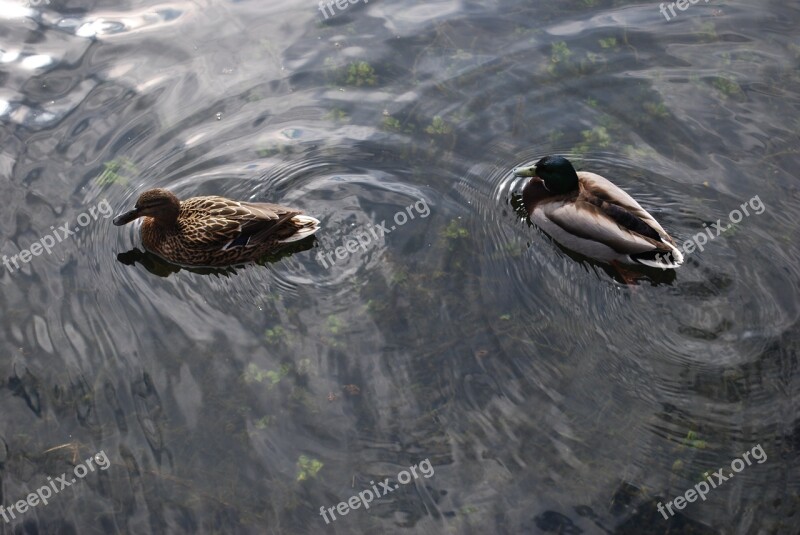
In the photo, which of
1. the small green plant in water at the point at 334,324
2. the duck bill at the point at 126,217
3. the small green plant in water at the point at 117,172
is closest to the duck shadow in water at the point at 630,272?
the small green plant in water at the point at 334,324

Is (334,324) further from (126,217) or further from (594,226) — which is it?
(594,226)

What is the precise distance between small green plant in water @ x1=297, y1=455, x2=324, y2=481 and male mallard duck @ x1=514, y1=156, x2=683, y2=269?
2.94 meters

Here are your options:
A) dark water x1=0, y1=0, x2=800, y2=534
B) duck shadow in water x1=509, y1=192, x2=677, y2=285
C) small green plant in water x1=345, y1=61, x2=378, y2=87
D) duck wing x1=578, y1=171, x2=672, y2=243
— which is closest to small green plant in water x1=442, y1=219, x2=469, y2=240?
dark water x1=0, y1=0, x2=800, y2=534

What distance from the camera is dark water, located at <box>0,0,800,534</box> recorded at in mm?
5633

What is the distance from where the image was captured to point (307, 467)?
18.8ft

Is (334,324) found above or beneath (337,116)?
beneath

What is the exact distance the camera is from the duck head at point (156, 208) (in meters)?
6.86

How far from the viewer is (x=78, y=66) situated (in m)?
8.69

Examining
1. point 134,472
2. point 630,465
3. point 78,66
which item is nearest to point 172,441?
point 134,472

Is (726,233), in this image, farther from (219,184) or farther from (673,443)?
(219,184)

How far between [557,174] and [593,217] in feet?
1.90

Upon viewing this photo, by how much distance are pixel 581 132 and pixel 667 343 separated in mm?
2631

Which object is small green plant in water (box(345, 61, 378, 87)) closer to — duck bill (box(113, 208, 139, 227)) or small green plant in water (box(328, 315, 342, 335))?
duck bill (box(113, 208, 139, 227))

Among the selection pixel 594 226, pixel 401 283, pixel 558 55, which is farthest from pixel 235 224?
pixel 558 55
